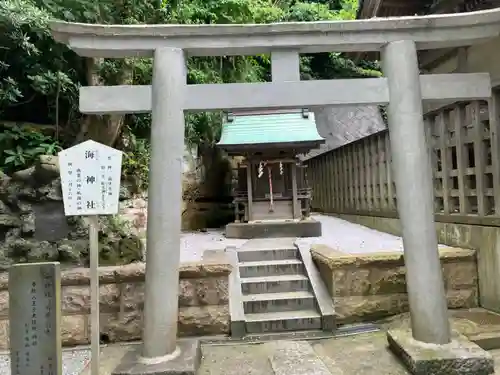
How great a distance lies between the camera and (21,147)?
21.1 feet

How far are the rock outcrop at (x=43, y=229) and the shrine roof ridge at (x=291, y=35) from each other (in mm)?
2255

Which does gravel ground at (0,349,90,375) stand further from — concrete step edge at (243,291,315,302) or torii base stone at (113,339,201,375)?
concrete step edge at (243,291,315,302)

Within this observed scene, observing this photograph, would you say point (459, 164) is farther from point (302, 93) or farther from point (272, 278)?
point (272, 278)

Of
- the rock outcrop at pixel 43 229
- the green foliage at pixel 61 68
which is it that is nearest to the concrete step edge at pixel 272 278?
the rock outcrop at pixel 43 229

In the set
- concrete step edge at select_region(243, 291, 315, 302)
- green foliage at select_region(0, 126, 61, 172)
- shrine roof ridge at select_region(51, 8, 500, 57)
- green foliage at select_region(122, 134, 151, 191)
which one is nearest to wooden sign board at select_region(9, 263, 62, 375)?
shrine roof ridge at select_region(51, 8, 500, 57)

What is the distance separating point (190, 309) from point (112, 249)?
147 centimetres

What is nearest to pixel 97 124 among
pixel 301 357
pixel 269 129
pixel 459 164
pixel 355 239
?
pixel 269 129

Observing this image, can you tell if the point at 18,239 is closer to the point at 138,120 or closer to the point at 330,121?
the point at 138,120

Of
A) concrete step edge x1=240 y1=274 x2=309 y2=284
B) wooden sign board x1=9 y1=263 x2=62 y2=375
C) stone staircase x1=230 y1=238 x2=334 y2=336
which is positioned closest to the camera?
wooden sign board x1=9 y1=263 x2=62 y2=375

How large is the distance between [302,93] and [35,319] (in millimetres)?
3256

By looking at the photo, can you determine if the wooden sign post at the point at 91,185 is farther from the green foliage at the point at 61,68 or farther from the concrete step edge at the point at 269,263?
the green foliage at the point at 61,68

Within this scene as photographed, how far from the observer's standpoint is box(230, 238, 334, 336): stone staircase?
510cm

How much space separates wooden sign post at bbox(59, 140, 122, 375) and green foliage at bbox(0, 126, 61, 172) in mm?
3291

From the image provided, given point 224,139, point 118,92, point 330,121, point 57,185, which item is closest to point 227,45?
point 118,92
